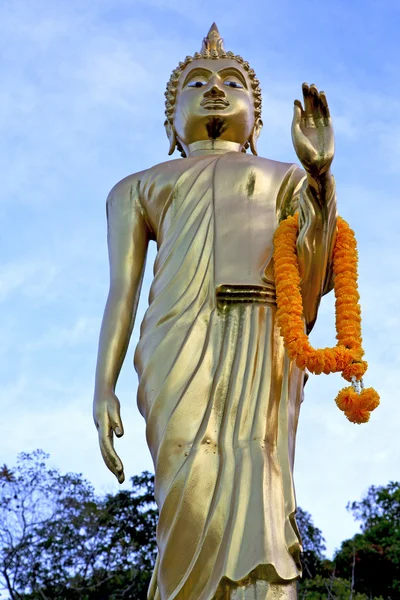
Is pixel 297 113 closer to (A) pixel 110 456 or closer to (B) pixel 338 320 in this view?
(B) pixel 338 320

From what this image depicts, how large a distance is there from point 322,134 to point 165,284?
1162 mm

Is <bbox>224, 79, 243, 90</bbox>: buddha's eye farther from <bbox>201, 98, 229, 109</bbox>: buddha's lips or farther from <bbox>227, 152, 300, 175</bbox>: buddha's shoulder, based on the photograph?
<bbox>227, 152, 300, 175</bbox>: buddha's shoulder

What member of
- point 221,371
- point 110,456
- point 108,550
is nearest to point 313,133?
point 221,371

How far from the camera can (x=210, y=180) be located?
650 cm

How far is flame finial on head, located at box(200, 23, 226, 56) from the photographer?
711 cm

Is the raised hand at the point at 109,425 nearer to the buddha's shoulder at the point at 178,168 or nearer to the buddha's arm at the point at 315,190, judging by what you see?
the buddha's arm at the point at 315,190

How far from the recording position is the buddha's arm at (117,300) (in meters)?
6.02

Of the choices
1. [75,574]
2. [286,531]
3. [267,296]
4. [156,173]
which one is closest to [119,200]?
[156,173]

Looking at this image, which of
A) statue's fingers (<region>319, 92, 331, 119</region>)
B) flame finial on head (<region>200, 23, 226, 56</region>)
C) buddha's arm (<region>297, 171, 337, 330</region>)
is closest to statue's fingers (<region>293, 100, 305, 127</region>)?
statue's fingers (<region>319, 92, 331, 119</region>)

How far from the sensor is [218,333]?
6004 mm

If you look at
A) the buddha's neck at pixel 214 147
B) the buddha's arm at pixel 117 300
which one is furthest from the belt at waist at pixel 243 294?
the buddha's neck at pixel 214 147

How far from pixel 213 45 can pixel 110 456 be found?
8.97 feet

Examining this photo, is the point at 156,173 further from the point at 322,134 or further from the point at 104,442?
the point at 104,442

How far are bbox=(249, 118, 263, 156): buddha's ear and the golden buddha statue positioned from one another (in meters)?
0.11
